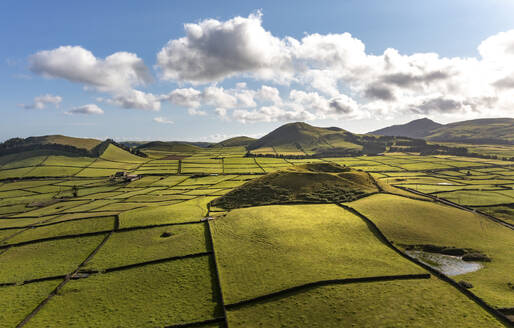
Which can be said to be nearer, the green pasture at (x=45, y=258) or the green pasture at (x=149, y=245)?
the green pasture at (x=45, y=258)

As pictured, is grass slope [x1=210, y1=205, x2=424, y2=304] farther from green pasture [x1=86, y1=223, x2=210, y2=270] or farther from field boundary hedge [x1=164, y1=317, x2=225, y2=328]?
green pasture [x1=86, y1=223, x2=210, y2=270]

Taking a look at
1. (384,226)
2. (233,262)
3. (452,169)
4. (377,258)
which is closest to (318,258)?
(377,258)

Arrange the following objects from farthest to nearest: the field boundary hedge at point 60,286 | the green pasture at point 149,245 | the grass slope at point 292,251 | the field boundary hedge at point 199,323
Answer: the green pasture at point 149,245 < the grass slope at point 292,251 < the field boundary hedge at point 60,286 < the field boundary hedge at point 199,323

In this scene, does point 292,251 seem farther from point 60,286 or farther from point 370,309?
point 60,286

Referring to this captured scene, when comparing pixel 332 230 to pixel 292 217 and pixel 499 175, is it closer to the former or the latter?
pixel 292 217

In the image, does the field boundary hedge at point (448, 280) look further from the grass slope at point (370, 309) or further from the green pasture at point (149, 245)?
the green pasture at point (149, 245)

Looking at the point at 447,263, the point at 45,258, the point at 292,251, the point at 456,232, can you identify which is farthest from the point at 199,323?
the point at 456,232

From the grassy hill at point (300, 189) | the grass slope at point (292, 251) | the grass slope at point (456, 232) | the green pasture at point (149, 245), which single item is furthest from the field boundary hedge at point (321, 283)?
the grassy hill at point (300, 189)
